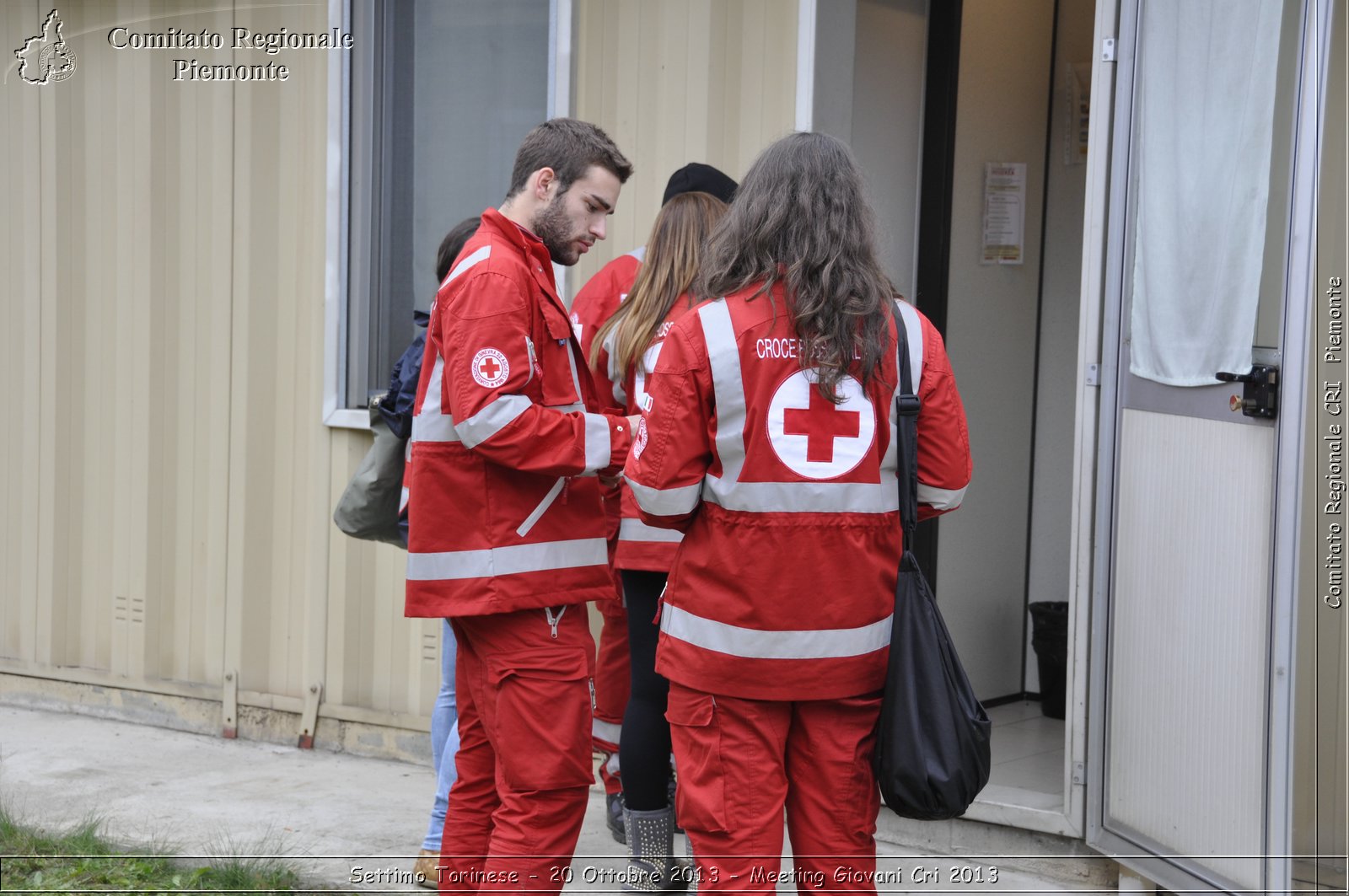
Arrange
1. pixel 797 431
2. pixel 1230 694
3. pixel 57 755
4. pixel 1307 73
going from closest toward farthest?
pixel 797 431
pixel 1307 73
pixel 1230 694
pixel 57 755

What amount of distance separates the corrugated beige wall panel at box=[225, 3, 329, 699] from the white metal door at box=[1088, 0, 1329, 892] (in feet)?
10.1

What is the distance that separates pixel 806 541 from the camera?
2842mm

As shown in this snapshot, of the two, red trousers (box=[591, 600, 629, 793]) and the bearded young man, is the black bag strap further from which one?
red trousers (box=[591, 600, 629, 793])

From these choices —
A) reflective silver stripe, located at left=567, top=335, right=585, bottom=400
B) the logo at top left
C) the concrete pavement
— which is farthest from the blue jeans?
the logo at top left

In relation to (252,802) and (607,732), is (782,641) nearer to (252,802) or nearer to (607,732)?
(607,732)

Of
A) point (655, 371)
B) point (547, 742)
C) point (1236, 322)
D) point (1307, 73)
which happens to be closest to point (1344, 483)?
point (1236, 322)

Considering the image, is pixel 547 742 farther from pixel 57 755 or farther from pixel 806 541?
pixel 57 755

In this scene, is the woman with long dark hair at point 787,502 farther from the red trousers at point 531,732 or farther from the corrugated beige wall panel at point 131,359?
the corrugated beige wall panel at point 131,359

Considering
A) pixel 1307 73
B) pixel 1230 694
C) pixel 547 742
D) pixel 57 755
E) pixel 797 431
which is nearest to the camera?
pixel 797 431

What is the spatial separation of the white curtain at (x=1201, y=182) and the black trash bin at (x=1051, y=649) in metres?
1.78

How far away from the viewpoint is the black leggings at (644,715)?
3848 millimetres

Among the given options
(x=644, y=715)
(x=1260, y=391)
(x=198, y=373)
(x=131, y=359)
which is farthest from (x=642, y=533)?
(x=131, y=359)

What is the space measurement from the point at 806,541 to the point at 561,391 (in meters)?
0.77

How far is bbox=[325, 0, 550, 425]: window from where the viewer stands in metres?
5.48
